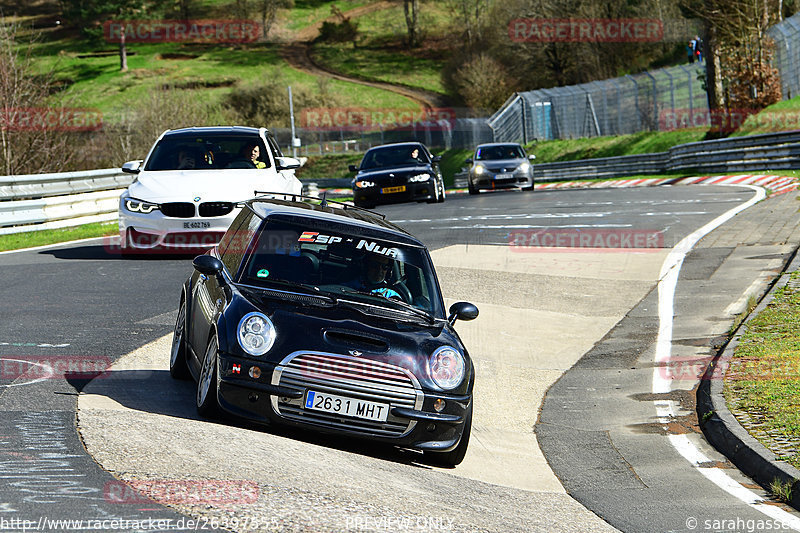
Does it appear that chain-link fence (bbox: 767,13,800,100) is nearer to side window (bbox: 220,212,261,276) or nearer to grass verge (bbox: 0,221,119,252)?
grass verge (bbox: 0,221,119,252)

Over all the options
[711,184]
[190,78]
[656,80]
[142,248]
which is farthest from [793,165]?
[190,78]

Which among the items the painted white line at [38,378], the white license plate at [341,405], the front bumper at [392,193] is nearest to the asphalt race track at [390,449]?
the painted white line at [38,378]

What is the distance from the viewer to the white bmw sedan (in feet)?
47.4

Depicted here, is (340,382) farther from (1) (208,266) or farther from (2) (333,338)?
(1) (208,266)

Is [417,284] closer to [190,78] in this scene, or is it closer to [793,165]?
[793,165]

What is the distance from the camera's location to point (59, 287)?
12.8 metres

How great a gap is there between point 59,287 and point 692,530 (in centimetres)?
897

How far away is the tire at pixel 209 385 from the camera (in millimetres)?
6980

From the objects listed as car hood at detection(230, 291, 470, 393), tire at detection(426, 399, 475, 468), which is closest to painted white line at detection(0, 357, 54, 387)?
car hood at detection(230, 291, 470, 393)

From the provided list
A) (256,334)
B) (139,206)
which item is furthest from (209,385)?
(139,206)

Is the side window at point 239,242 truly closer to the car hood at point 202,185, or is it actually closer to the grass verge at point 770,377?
the grass verge at point 770,377

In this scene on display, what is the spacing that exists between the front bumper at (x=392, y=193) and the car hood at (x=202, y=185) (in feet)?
36.7

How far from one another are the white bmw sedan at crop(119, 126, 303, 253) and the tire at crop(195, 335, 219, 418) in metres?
7.30

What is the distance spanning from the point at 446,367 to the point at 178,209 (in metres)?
8.22
